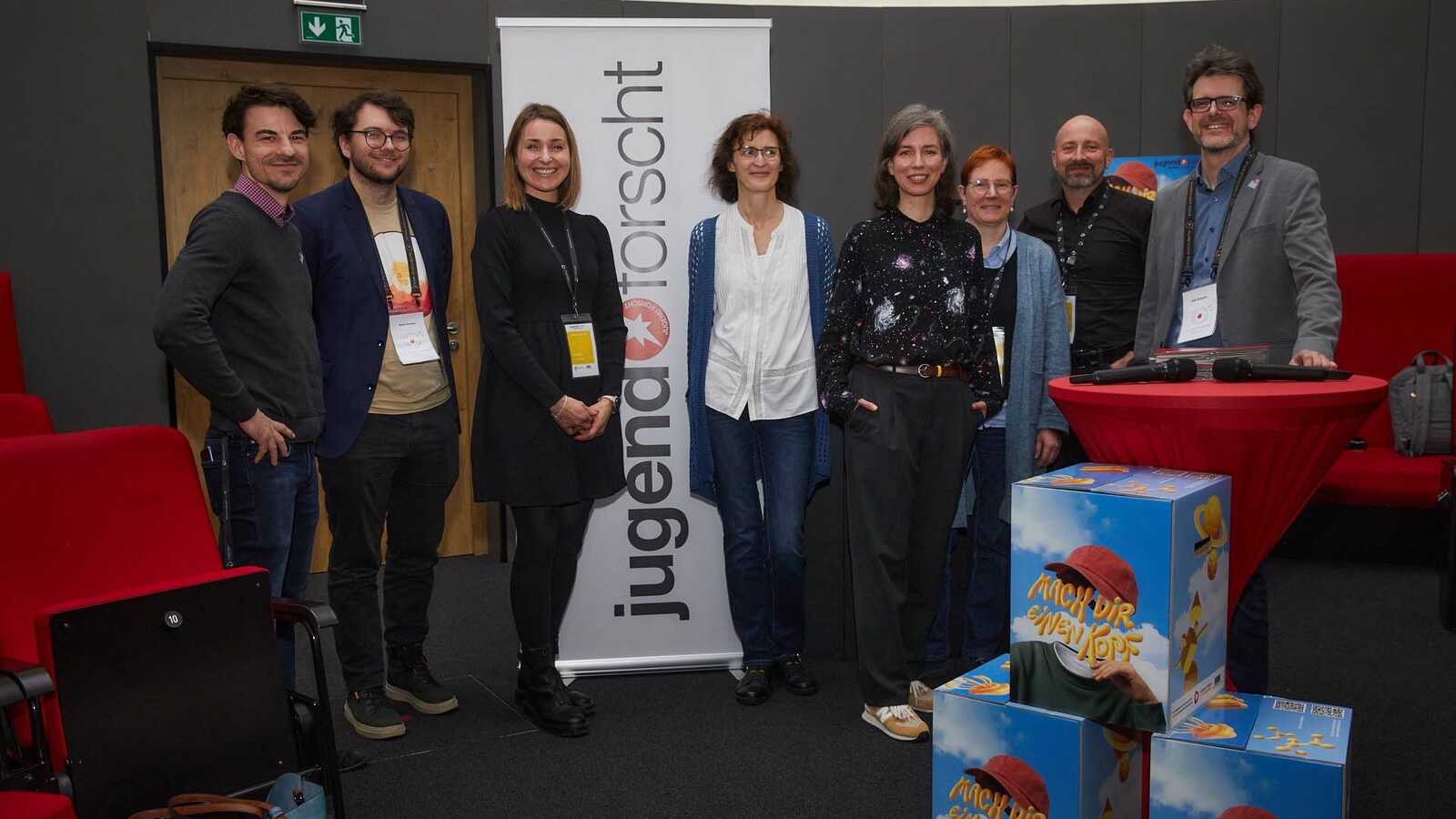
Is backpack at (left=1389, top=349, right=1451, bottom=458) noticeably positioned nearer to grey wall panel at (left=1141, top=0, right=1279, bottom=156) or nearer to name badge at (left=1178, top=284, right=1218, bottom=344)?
grey wall panel at (left=1141, top=0, right=1279, bottom=156)

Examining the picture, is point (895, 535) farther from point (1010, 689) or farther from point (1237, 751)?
point (1237, 751)

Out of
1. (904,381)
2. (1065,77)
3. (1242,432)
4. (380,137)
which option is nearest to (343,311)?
(380,137)

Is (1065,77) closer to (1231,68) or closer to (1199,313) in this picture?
(1231,68)

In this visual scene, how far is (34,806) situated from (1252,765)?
189 centimetres

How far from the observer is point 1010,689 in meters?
1.97

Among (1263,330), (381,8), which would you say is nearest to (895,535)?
(1263,330)

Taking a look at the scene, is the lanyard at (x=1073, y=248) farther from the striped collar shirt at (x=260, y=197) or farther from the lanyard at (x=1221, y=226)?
the striped collar shirt at (x=260, y=197)

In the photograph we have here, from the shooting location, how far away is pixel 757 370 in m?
2.98

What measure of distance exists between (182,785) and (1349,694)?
3095 mm

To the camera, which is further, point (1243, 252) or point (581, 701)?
point (581, 701)

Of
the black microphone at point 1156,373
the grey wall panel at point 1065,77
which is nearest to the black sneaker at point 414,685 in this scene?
the black microphone at point 1156,373

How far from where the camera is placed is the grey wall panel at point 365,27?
13.7 feet

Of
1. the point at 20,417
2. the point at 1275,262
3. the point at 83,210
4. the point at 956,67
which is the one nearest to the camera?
the point at 1275,262

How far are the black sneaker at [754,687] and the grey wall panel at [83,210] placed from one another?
9.05 ft
